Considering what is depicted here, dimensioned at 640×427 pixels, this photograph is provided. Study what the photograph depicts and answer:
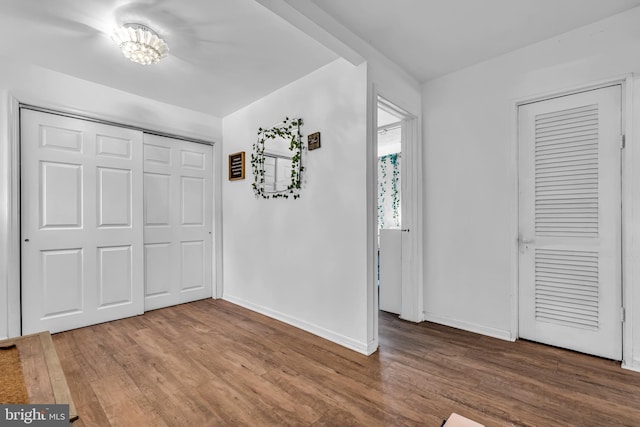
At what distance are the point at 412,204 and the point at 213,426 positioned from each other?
2446 mm

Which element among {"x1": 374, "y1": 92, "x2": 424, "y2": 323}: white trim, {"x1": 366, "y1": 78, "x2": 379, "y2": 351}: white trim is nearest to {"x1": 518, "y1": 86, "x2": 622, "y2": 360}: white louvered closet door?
{"x1": 374, "y1": 92, "x2": 424, "y2": 323}: white trim

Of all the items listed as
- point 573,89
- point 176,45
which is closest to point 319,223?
point 176,45

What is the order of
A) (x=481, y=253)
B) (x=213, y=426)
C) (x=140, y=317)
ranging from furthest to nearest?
(x=140, y=317)
(x=481, y=253)
(x=213, y=426)

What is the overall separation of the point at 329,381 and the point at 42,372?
4.87ft

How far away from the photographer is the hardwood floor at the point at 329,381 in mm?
1649

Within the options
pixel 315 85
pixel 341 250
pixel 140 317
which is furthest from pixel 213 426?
pixel 315 85

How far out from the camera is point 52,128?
279 centimetres

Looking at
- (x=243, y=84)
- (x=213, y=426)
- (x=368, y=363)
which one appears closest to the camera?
(x=213, y=426)

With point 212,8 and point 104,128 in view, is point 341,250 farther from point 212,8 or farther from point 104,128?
point 104,128

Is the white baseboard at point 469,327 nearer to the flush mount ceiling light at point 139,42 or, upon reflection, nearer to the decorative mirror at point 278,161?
the decorative mirror at point 278,161

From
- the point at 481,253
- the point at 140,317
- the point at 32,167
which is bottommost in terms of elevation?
the point at 140,317

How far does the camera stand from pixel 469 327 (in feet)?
9.20

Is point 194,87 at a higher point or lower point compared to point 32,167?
higher

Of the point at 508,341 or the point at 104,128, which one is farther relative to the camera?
the point at 104,128
